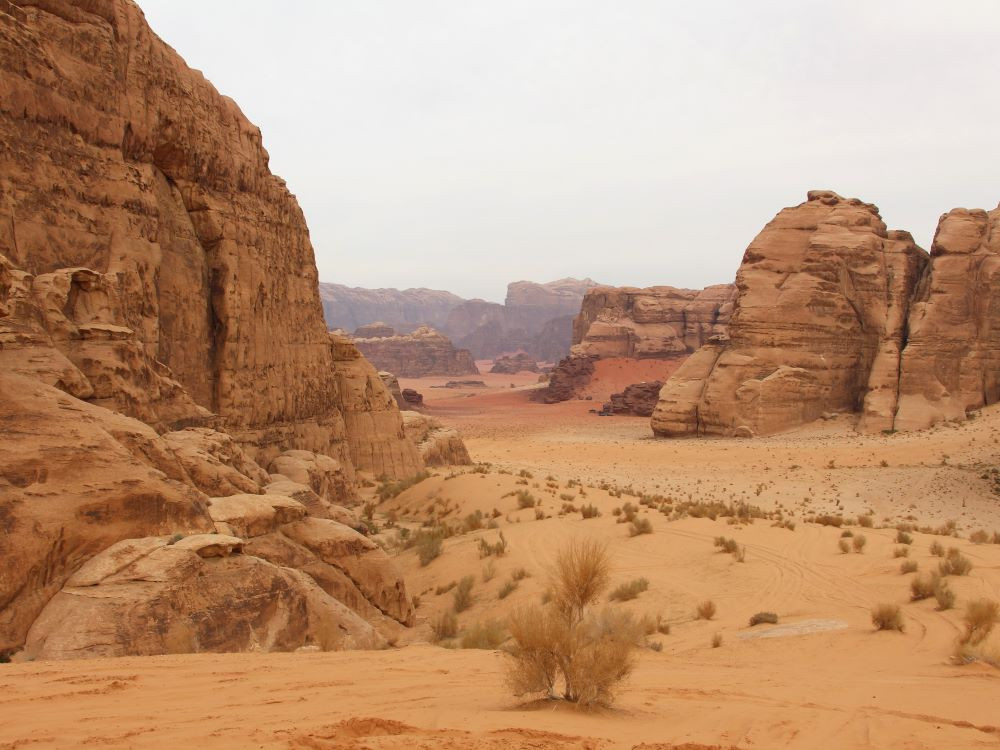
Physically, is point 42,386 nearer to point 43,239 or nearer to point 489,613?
point 43,239

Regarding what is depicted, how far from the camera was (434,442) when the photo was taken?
2555cm

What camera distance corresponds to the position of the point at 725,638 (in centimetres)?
851

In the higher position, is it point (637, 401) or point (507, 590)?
point (637, 401)

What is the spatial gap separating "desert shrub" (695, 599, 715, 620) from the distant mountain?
102 metres

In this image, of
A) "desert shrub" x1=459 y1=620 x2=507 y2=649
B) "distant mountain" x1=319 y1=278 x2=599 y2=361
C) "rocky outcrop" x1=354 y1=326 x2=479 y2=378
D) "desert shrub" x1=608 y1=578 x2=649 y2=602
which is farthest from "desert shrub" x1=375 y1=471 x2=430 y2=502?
"distant mountain" x1=319 y1=278 x2=599 y2=361

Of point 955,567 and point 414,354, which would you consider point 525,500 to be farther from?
point 414,354

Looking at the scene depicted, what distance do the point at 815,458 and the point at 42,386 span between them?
25.6 m

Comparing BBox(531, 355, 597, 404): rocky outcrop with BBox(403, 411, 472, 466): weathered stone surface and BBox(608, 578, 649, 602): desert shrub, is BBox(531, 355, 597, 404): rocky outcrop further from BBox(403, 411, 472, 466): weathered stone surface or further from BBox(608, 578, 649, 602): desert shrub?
BBox(608, 578, 649, 602): desert shrub

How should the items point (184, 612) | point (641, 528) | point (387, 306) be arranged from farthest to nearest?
1. point (387, 306)
2. point (641, 528)
3. point (184, 612)

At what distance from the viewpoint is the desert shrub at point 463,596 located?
445 inches

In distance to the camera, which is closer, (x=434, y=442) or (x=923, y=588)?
(x=923, y=588)

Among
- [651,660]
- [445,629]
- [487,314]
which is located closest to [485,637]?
[445,629]

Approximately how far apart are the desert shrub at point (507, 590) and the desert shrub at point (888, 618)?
4.85 metres

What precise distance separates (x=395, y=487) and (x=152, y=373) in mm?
8772
